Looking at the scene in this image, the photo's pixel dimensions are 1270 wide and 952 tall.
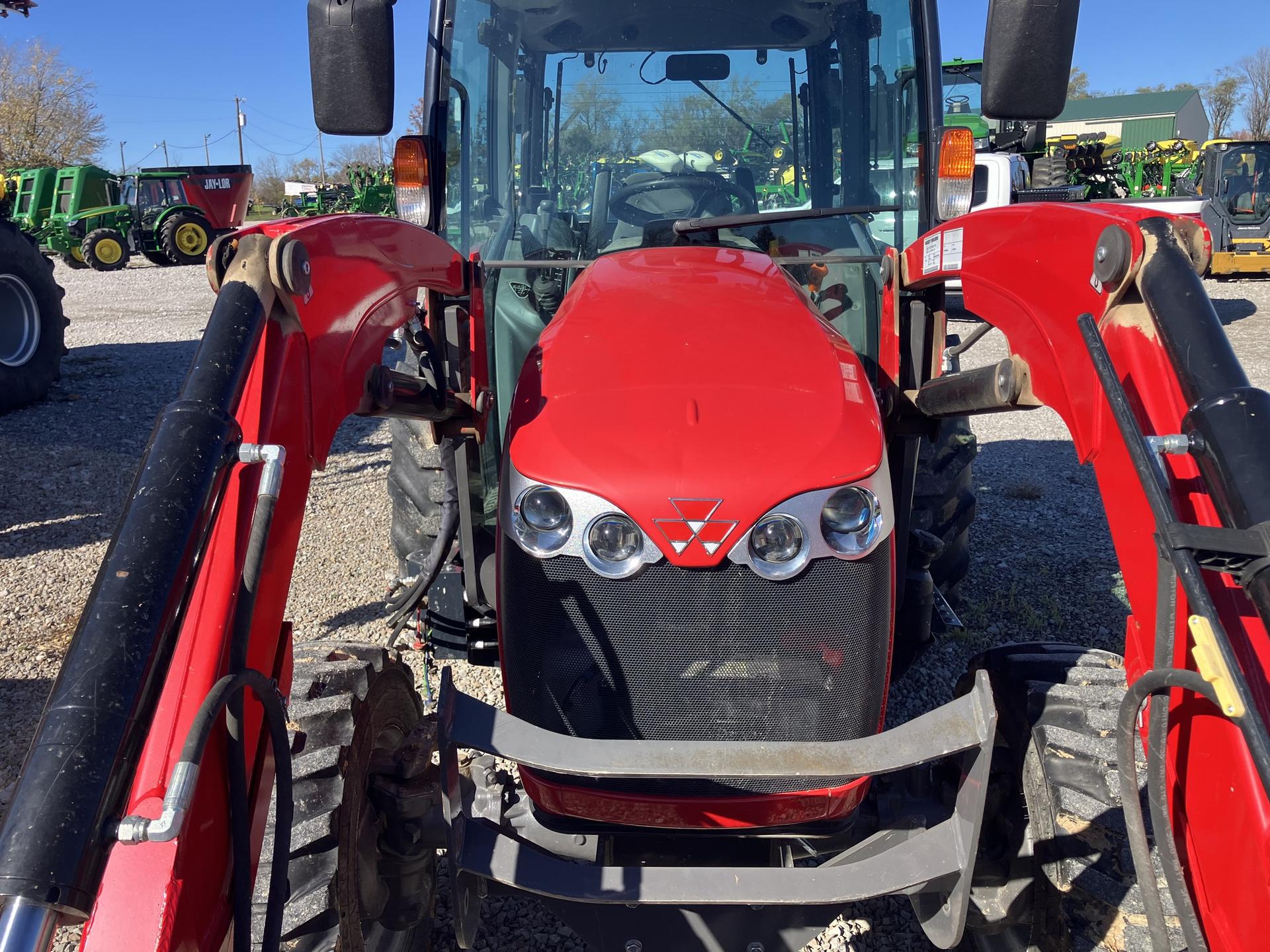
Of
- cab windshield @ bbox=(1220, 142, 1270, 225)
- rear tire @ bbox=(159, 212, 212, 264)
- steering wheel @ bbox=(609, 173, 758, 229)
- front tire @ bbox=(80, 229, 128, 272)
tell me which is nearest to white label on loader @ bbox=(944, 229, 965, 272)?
steering wheel @ bbox=(609, 173, 758, 229)

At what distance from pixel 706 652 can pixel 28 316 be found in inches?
341

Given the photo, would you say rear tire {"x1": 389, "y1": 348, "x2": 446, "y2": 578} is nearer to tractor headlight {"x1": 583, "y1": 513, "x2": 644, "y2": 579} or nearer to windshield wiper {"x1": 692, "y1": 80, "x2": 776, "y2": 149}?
windshield wiper {"x1": 692, "y1": 80, "x2": 776, "y2": 149}

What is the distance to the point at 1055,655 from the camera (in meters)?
2.19

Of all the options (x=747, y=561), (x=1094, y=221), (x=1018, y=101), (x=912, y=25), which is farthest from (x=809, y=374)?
(x=912, y=25)

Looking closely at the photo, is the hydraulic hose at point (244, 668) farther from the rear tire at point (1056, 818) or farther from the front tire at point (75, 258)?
the front tire at point (75, 258)

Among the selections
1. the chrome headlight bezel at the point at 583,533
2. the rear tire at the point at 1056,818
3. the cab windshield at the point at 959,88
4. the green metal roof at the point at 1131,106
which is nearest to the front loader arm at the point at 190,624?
the chrome headlight bezel at the point at 583,533

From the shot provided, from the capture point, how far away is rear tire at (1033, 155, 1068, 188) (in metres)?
18.1

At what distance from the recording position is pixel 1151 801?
1476mm

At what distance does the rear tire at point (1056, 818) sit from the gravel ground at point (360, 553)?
1.85 feet

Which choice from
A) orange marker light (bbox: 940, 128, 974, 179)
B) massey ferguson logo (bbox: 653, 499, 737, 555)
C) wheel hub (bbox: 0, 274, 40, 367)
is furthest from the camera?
wheel hub (bbox: 0, 274, 40, 367)

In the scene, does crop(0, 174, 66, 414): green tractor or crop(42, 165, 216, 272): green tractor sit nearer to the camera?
crop(0, 174, 66, 414): green tractor

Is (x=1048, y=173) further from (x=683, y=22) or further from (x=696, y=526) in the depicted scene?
(x=696, y=526)

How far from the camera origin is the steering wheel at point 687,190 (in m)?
2.89

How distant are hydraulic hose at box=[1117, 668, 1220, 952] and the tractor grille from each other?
46 centimetres
